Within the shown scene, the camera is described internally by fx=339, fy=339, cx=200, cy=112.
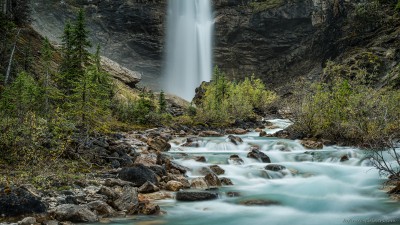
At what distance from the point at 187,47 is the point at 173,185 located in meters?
83.8

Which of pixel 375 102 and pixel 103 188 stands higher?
pixel 375 102

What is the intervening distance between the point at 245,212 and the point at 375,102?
1433 cm

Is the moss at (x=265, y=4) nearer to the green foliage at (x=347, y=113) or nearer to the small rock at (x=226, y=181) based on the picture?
the green foliage at (x=347, y=113)

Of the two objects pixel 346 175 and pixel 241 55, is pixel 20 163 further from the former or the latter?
pixel 241 55

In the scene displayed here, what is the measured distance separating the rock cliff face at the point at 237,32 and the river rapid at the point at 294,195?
68534mm

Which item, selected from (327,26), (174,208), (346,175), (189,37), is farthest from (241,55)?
(174,208)

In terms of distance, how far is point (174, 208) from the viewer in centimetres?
1027

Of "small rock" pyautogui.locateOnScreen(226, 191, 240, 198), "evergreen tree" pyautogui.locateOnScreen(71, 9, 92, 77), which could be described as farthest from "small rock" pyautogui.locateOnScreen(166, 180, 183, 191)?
"evergreen tree" pyautogui.locateOnScreen(71, 9, 92, 77)

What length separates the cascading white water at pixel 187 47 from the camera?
90000 mm

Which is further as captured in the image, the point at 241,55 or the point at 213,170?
the point at 241,55

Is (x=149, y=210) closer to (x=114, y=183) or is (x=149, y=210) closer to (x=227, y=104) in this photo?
(x=114, y=183)

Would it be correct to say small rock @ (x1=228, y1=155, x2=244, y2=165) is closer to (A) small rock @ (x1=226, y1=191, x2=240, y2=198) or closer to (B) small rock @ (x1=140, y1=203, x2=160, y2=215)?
(A) small rock @ (x1=226, y1=191, x2=240, y2=198)

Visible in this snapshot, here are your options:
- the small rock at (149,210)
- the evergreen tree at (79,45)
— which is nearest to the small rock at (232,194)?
the small rock at (149,210)

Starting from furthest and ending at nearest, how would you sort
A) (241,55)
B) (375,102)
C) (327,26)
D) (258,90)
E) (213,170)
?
(241,55) → (327,26) → (258,90) → (375,102) → (213,170)
